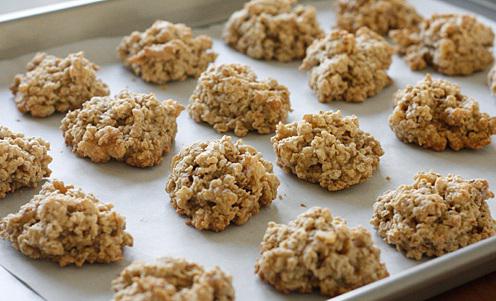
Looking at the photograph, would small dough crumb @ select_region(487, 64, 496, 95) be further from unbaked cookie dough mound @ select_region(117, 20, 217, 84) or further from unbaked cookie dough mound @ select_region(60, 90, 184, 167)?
unbaked cookie dough mound @ select_region(60, 90, 184, 167)

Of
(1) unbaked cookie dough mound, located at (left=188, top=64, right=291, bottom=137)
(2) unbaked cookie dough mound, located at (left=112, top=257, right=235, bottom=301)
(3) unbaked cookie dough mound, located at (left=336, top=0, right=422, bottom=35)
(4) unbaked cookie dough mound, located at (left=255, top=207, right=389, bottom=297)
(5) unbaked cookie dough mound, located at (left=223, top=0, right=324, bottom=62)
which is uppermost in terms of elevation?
(2) unbaked cookie dough mound, located at (left=112, top=257, right=235, bottom=301)

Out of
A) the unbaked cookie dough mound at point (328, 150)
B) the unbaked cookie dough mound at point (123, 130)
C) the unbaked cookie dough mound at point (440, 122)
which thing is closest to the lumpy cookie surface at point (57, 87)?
the unbaked cookie dough mound at point (123, 130)

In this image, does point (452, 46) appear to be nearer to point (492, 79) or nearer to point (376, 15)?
point (492, 79)

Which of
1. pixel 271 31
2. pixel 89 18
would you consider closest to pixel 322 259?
pixel 271 31

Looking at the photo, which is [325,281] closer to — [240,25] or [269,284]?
[269,284]

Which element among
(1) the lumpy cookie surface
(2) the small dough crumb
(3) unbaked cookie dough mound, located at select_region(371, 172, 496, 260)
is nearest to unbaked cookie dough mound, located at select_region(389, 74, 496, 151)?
(2) the small dough crumb

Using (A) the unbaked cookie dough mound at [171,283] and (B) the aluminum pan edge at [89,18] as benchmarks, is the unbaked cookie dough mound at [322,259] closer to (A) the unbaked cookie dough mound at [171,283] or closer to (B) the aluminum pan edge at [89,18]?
(A) the unbaked cookie dough mound at [171,283]
